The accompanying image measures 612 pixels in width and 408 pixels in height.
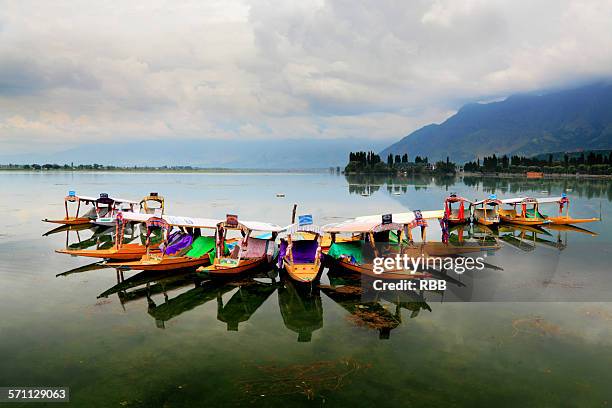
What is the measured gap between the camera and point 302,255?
2528 centimetres

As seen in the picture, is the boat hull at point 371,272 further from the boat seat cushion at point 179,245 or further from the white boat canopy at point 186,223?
the boat seat cushion at point 179,245

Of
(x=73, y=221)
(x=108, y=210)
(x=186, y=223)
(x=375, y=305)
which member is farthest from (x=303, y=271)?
(x=73, y=221)

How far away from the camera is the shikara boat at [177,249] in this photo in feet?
80.9

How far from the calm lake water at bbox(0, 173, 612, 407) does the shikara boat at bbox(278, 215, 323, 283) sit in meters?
1.14

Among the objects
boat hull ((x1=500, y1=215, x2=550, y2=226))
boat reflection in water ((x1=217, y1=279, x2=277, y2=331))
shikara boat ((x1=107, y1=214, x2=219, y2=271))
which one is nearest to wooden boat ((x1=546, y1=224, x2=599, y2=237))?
boat hull ((x1=500, y1=215, x2=550, y2=226))

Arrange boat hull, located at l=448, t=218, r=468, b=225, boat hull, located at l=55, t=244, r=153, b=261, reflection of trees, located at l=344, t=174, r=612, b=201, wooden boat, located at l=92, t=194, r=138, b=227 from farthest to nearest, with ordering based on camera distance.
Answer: reflection of trees, located at l=344, t=174, r=612, b=201 → boat hull, located at l=448, t=218, r=468, b=225 → wooden boat, located at l=92, t=194, r=138, b=227 → boat hull, located at l=55, t=244, r=153, b=261

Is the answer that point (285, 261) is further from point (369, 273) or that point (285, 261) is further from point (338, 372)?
point (338, 372)

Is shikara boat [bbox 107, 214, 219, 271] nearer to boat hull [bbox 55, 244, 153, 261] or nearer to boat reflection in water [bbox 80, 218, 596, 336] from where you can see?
boat hull [bbox 55, 244, 153, 261]

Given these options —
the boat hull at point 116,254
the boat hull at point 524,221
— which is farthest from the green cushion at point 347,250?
the boat hull at point 524,221

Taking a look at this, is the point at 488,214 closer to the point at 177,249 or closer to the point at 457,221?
the point at 457,221

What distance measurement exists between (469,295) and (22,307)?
22412 millimetres

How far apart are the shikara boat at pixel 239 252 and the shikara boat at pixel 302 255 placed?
3.89 feet

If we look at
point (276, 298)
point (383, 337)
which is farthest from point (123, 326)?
point (383, 337)

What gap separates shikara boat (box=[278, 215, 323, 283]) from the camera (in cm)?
2244
